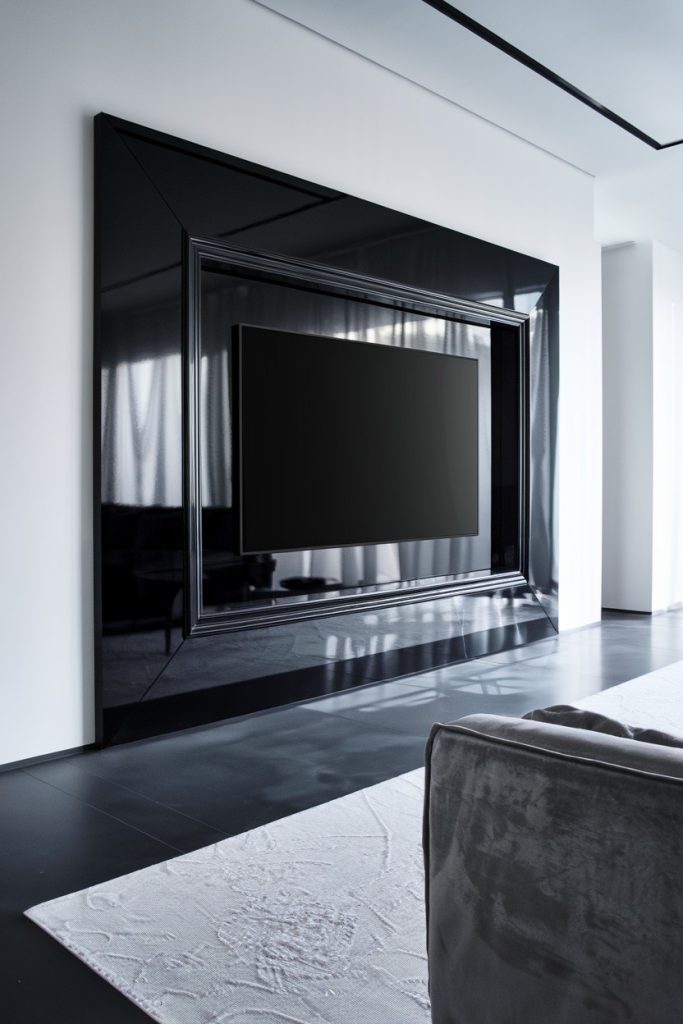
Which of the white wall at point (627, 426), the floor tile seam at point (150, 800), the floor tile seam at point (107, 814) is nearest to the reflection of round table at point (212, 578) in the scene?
the floor tile seam at point (150, 800)

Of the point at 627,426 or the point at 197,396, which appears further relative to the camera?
the point at 627,426

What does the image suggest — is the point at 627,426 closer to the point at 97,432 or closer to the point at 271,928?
the point at 97,432

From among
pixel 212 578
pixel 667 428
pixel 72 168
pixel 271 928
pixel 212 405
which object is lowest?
pixel 271 928

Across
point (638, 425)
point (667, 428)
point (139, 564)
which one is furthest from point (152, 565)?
point (667, 428)

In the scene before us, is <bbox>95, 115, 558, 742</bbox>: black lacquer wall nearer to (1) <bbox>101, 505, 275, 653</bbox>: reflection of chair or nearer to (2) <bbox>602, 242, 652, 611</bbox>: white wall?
(1) <bbox>101, 505, 275, 653</bbox>: reflection of chair

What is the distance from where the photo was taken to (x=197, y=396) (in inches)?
139

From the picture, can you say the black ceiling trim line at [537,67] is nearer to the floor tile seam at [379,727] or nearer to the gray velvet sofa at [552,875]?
the floor tile seam at [379,727]

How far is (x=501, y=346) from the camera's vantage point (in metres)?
5.30

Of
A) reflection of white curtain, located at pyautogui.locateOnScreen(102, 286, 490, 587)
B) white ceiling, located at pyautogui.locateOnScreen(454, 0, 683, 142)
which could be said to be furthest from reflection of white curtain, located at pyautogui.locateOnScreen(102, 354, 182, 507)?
white ceiling, located at pyautogui.locateOnScreen(454, 0, 683, 142)

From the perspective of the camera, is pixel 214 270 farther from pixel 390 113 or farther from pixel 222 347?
pixel 390 113

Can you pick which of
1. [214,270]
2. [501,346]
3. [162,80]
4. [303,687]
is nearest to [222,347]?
[214,270]

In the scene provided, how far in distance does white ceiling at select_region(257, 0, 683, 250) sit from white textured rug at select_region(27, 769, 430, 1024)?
3344mm

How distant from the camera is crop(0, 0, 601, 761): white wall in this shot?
9.93 ft

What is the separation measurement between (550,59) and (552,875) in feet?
13.6
